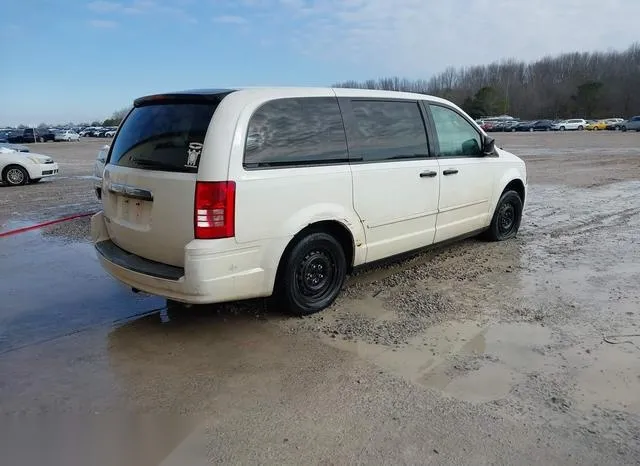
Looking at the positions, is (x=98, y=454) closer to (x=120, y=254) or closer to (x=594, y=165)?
(x=120, y=254)

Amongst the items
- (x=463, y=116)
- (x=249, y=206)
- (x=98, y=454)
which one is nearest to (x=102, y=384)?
(x=98, y=454)

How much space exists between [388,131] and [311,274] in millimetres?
1611

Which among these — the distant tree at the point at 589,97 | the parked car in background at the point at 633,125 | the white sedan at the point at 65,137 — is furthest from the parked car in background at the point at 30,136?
the distant tree at the point at 589,97

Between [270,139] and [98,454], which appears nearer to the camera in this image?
[98,454]

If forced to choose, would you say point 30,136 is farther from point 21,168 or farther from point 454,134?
point 454,134

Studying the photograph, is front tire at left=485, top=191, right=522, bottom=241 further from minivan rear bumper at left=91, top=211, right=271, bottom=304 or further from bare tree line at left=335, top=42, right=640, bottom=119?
bare tree line at left=335, top=42, right=640, bottom=119

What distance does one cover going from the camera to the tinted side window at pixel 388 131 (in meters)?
4.87

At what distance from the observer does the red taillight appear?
382 centimetres

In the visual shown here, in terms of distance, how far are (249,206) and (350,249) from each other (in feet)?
4.16

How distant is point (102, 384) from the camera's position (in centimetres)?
357

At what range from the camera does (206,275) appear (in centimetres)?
386

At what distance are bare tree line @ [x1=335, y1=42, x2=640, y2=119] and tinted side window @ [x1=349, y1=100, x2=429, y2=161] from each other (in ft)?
261

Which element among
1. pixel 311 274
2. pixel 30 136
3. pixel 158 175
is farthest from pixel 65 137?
pixel 311 274

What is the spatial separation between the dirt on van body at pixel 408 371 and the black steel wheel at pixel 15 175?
13.5 m
